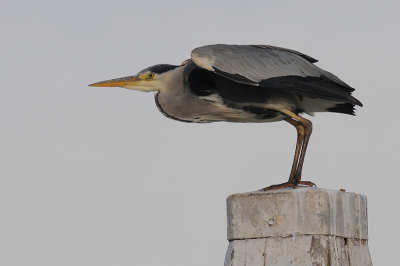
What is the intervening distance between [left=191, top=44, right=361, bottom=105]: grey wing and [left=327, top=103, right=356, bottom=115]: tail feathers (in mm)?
303

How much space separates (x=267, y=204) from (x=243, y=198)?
0.64 feet

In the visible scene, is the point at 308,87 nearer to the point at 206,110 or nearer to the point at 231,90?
the point at 231,90

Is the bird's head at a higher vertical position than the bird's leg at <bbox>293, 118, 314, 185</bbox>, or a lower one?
higher

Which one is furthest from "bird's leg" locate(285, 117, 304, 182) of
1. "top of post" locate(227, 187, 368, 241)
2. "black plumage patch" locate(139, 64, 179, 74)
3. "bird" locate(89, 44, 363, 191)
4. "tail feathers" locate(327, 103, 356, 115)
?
"top of post" locate(227, 187, 368, 241)

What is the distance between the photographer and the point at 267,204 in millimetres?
3967

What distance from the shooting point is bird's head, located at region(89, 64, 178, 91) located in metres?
6.46

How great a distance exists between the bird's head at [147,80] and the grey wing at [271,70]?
2.36 ft

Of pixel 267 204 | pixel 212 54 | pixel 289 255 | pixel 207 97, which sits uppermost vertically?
pixel 212 54

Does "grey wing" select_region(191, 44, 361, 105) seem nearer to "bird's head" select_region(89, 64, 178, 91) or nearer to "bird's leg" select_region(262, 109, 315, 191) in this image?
"bird's leg" select_region(262, 109, 315, 191)

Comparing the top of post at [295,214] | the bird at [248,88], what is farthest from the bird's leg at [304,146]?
the top of post at [295,214]

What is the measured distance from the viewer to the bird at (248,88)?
5.75 m

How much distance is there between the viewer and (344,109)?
648cm

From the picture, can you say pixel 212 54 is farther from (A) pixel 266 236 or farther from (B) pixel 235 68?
(A) pixel 266 236

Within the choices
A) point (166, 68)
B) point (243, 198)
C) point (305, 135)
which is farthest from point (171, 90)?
point (243, 198)
